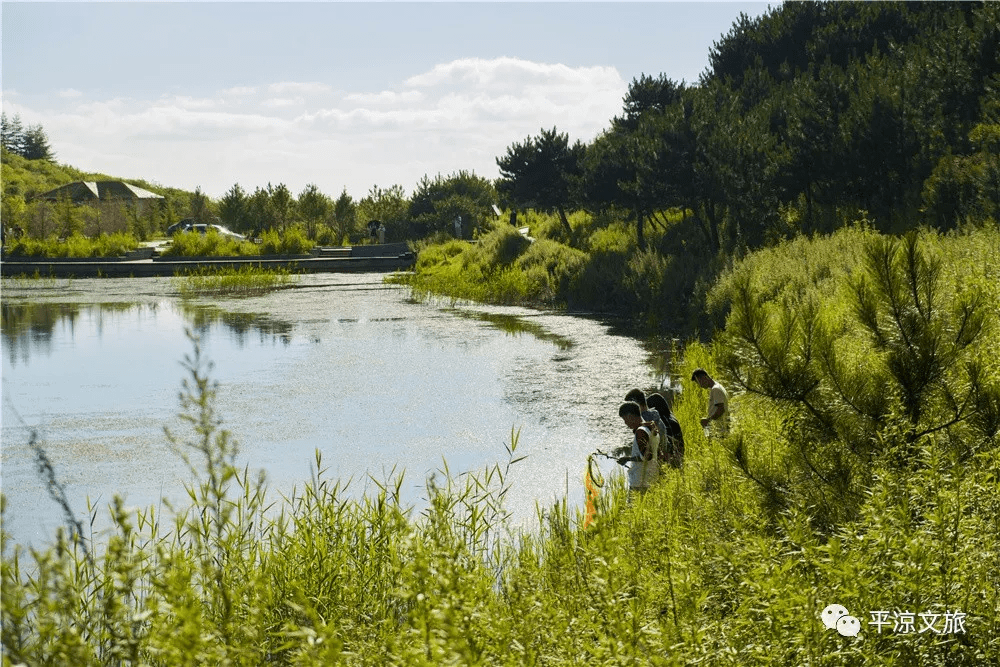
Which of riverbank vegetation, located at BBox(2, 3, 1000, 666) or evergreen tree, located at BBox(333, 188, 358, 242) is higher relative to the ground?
evergreen tree, located at BBox(333, 188, 358, 242)

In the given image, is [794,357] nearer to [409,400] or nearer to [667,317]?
[409,400]

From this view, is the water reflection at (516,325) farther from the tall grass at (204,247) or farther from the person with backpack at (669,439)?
the tall grass at (204,247)

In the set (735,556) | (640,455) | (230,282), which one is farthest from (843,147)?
(230,282)

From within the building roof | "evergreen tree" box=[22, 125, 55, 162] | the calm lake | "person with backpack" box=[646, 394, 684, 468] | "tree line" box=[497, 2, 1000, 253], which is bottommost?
the calm lake

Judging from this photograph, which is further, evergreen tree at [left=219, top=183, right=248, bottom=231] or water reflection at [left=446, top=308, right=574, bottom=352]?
evergreen tree at [left=219, top=183, right=248, bottom=231]

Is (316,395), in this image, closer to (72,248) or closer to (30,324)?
(30,324)

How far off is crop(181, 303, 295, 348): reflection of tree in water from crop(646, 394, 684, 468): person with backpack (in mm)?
13742

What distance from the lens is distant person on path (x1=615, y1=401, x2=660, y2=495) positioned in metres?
8.03

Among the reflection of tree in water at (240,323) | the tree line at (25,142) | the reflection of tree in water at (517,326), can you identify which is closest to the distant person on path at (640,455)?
the reflection of tree in water at (517,326)

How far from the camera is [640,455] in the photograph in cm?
809

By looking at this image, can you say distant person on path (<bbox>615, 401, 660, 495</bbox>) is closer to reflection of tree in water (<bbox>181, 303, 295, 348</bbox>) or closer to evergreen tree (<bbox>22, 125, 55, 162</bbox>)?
reflection of tree in water (<bbox>181, 303, 295, 348</bbox>)

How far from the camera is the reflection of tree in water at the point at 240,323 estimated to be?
22547mm

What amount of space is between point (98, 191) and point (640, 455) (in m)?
92.4

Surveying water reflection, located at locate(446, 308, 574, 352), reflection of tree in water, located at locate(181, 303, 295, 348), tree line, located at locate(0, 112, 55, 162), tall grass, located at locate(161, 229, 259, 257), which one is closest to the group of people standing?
water reflection, located at locate(446, 308, 574, 352)
